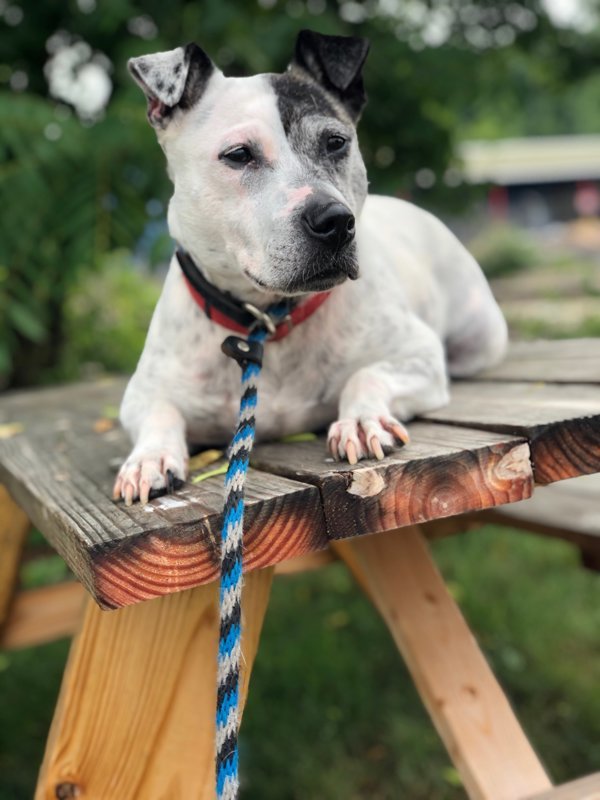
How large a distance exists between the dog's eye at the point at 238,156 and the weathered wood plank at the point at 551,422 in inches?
24.0

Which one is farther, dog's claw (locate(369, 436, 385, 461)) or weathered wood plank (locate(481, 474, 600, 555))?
weathered wood plank (locate(481, 474, 600, 555))

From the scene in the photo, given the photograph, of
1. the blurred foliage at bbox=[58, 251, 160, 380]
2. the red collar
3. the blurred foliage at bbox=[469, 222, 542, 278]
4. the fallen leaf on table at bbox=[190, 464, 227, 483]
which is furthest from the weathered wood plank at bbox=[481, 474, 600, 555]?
the blurred foliage at bbox=[469, 222, 542, 278]

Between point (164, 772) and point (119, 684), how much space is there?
0.53ft

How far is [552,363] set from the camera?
2.30 m

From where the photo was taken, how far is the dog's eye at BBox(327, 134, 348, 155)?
1.68 metres

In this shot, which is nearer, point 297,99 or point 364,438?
point 364,438

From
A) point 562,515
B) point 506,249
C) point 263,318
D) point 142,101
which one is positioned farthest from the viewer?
point 506,249

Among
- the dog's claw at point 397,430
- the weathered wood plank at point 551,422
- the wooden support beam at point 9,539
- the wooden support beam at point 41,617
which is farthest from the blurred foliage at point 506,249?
the dog's claw at point 397,430

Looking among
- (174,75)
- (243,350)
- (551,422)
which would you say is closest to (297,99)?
(174,75)

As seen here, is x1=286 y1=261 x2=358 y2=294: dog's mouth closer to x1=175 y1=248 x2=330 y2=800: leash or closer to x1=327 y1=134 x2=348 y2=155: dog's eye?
x1=175 y1=248 x2=330 y2=800: leash

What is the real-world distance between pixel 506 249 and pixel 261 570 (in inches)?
455

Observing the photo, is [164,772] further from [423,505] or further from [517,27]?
[517,27]

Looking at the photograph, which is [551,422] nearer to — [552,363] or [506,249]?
[552,363]

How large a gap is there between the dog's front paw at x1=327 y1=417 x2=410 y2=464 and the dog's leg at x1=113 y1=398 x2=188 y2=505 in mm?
276
